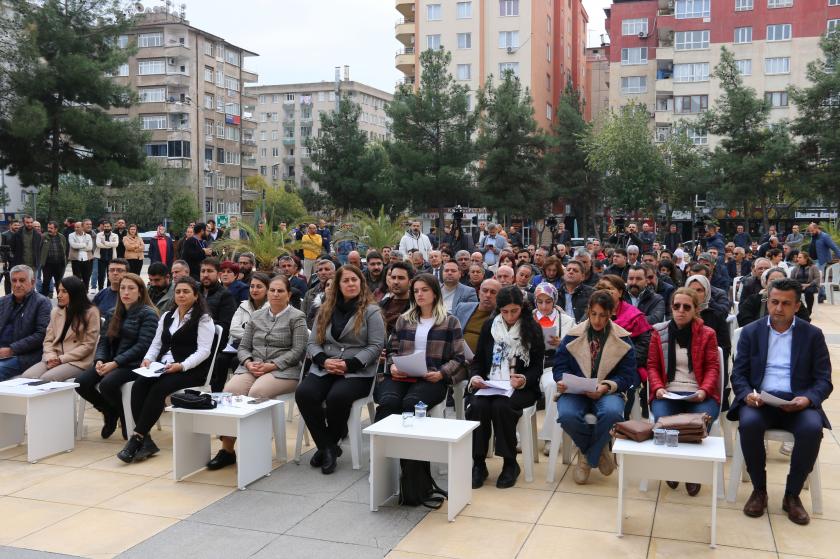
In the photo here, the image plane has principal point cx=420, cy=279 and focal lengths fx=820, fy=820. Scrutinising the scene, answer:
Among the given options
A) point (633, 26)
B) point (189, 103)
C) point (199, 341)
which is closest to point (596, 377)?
point (199, 341)

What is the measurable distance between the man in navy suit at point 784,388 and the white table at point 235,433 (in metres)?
3.26

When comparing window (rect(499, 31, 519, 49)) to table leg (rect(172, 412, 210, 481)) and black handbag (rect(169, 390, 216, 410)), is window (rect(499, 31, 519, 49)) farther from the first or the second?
black handbag (rect(169, 390, 216, 410))

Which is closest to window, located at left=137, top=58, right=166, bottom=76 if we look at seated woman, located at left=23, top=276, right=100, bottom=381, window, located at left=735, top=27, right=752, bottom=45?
window, located at left=735, top=27, right=752, bottom=45

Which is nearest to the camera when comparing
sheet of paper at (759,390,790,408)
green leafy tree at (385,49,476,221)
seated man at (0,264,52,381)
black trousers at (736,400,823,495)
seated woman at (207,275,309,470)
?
black trousers at (736,400,823,495)

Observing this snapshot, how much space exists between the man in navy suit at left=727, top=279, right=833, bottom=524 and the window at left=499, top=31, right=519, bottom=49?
5132 centimetres

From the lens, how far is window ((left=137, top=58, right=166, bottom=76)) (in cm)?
6725

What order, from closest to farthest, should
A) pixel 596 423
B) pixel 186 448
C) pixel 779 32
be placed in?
pixel 596 423 → pixel 186 448 → pixel 779 32

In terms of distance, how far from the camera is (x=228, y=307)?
7.97 m

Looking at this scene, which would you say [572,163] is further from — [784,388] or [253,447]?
[253,447]

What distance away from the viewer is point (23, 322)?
758cm

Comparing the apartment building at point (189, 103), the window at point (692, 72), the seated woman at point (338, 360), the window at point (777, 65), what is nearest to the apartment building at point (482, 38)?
the window at point (692, 72)

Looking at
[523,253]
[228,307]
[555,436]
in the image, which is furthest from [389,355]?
[523,253]

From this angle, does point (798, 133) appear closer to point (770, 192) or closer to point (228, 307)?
point (770, 192)

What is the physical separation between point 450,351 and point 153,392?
2.38m
